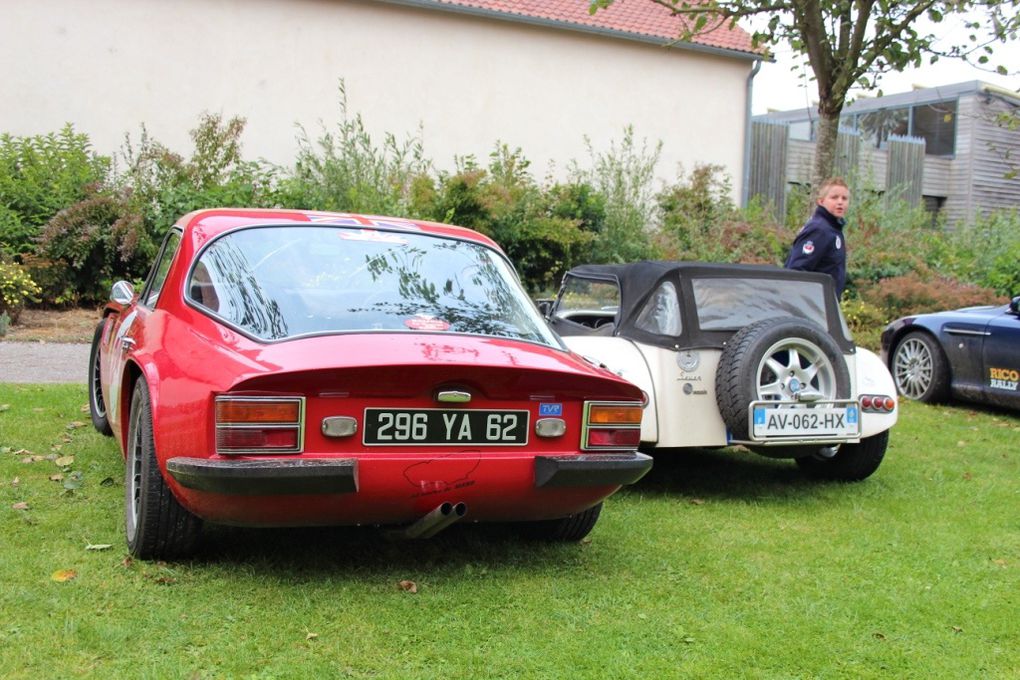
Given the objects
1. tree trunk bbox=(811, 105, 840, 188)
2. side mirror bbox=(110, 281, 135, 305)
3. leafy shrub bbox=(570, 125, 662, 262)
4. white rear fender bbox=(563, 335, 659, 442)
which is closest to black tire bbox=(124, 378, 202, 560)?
side mirror bbox=(110, 281, 135, 305)

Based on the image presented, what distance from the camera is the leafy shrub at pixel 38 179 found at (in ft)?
42.9

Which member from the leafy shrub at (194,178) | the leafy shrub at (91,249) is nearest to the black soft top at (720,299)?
the leafy shrub at (91,249)

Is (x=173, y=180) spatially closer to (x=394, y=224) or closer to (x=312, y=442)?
(x=394, y=224)

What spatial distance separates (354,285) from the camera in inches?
166

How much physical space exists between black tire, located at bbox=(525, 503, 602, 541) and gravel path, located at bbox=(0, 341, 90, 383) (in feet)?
18.3

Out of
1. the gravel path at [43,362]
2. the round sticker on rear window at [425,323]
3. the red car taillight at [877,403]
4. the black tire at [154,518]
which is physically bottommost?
the gravel path at [43,362]

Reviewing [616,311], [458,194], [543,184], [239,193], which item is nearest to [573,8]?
[543,184]

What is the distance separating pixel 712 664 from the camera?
3295 mm

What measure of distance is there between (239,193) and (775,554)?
11.1 meters

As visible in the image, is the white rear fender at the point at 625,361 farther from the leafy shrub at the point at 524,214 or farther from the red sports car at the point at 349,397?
the leafy shrub at the point at 524,214

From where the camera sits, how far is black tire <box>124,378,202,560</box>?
387 centimetres

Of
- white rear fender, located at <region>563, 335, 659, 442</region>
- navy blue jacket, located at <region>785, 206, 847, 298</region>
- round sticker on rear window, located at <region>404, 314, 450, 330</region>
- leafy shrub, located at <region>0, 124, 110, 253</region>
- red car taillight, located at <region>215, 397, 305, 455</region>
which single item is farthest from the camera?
leafy shrub, located at <region>0, 124, 110, 253</region>

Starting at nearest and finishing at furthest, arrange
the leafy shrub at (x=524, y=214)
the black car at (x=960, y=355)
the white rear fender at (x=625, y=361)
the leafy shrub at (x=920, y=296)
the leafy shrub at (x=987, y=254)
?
the white rear fender at (x=625, y=361) < the black car at (x=960, y=355) < the leafy shrub at (x=920, y=296) < the leafy shrub at (x=987, y=254) < the leafy shrub at (x=524, y=214)

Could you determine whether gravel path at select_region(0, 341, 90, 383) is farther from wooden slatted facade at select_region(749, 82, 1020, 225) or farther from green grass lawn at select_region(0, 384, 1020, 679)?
wooden slatted facade at select_region(749, 82, 1020, 225)
